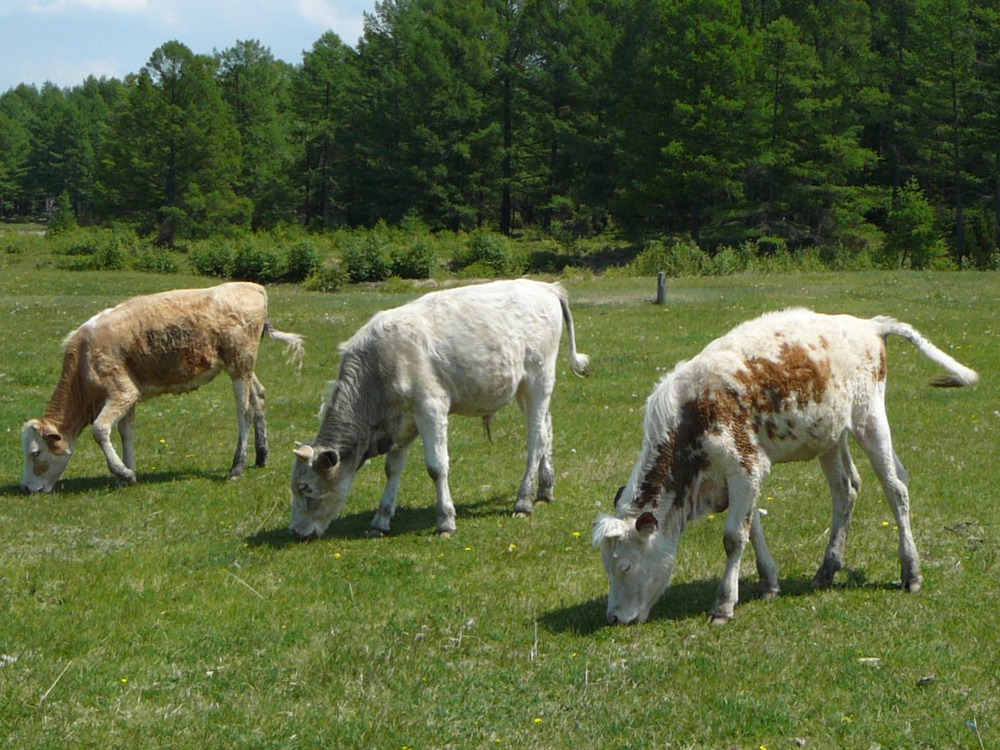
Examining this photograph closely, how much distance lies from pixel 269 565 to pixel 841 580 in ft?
17.1

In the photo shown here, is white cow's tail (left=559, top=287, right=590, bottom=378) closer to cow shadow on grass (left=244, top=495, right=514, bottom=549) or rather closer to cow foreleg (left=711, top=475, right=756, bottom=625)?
cow shadow on grass (left=244, top=495, right=514, bottom=549)

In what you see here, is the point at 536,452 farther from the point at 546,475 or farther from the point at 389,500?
the point at 389,500

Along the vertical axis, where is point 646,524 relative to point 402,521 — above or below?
above

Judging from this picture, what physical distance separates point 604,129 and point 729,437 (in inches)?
2900

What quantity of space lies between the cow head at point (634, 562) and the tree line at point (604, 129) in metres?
50.1

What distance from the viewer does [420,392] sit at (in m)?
11.9

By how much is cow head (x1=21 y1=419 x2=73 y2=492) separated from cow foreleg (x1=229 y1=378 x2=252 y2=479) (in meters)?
2.05

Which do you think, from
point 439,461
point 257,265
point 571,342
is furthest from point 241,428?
point 257,265

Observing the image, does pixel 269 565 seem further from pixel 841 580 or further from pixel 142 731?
pixel 841 580

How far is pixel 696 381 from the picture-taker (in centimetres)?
879

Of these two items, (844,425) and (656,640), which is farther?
(844,425)

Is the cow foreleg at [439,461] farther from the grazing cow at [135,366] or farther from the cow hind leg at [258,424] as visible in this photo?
the cow hind leg at [258,424]

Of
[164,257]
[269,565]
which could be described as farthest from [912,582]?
[164,257]

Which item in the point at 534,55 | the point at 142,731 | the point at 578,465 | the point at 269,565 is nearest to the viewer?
the point at 142,731
